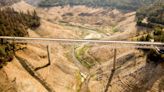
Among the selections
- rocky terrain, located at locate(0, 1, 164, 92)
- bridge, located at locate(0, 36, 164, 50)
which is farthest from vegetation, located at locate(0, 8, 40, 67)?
bridge, located at locate(0, 36, 164, 50)

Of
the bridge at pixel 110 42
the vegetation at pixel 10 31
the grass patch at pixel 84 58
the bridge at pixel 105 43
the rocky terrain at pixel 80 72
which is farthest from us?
the grass patch at pixel 84 58

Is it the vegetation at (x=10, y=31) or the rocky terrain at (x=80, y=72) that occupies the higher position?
the vegetation at (x=10, y=31)

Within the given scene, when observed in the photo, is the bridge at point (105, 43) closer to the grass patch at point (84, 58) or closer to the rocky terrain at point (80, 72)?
the rocky terrain at point (80, 72)

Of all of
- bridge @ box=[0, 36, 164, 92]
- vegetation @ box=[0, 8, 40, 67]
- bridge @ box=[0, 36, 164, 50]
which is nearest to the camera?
bridge @ box=[0, 36, 164, 92]

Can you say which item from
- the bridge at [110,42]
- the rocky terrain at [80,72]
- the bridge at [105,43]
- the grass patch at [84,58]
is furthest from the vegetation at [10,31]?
the grass patch at [84,58]

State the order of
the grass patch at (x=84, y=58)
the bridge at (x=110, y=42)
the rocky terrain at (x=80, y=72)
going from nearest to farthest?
the rocky terrain at (x=80, y=72) < the bridge at (x=110, y=42) < the grass patch at (x=84, y=58)

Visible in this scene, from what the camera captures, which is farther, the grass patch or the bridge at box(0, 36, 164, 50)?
the grass patch

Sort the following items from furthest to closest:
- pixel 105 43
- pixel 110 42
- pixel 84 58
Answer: pixel 84 58 → pixel 105 43 → pixel 110 42

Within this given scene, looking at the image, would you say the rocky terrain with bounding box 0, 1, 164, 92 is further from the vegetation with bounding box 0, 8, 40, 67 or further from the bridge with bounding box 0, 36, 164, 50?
the bridge with bounding box 0, 36, 164, 50

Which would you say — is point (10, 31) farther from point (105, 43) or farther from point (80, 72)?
point (105, 43)

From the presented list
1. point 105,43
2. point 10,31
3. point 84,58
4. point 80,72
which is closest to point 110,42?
point 105,43

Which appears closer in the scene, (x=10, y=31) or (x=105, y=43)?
(x=105, y=43)

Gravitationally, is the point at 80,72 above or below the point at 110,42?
below
